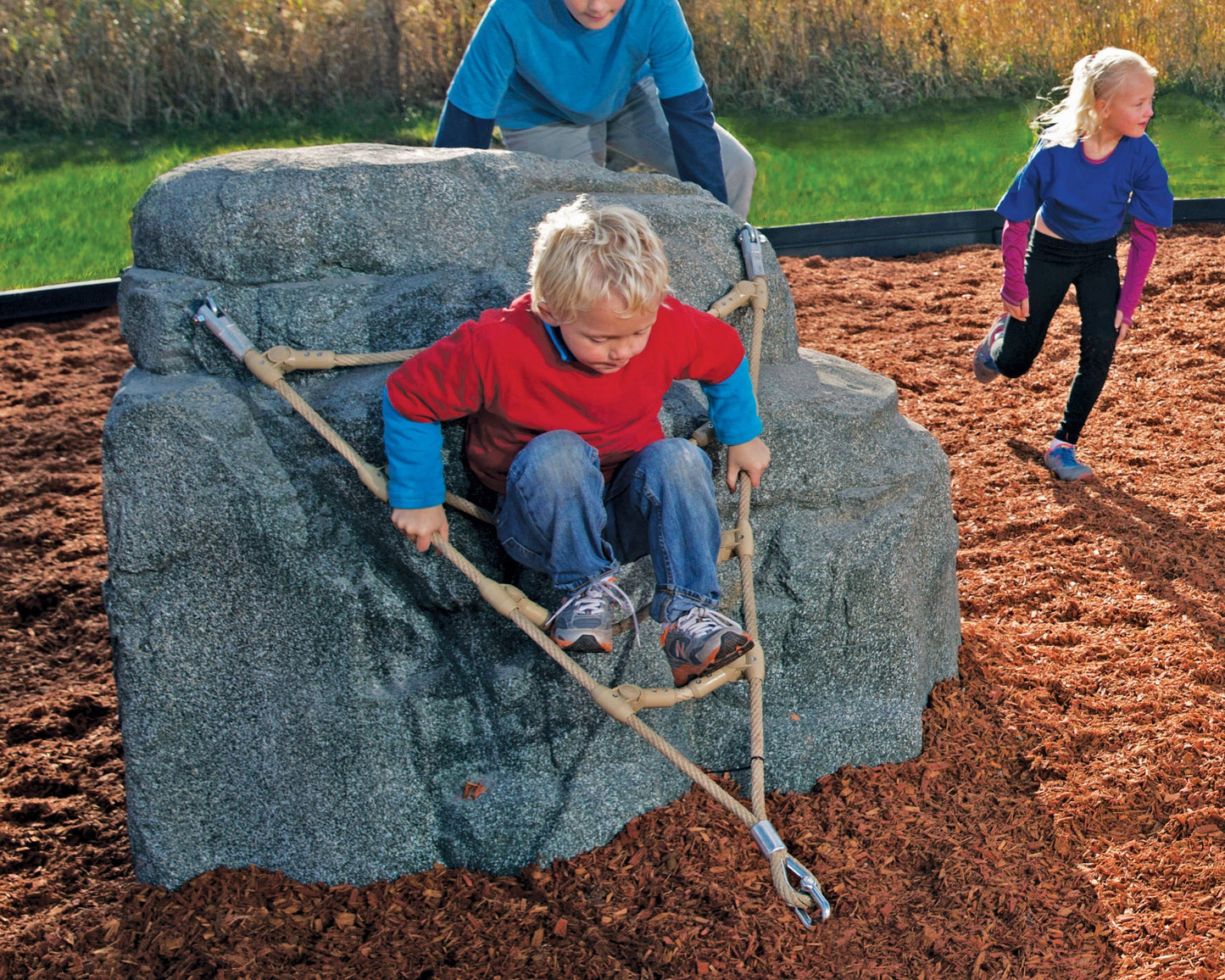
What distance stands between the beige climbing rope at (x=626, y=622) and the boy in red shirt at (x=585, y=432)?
0.05m

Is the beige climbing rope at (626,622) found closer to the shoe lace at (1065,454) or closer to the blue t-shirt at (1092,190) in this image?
the blue t-shirt at (1092,190)

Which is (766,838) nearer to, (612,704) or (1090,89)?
(612,704)

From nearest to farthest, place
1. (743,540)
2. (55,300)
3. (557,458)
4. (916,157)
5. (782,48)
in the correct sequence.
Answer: (557,458) < (743,540) < (55,300) < (916,157) < (782,48)

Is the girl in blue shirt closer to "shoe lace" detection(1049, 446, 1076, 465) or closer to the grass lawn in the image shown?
"shoe lace" detection(1049, 446, 1076, 465)

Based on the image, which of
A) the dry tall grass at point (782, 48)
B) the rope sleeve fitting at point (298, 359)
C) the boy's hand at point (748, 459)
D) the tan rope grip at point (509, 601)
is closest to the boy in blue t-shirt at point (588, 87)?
the rope sleeve fitting at point (298, 359)

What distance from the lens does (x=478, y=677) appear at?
2.65 m

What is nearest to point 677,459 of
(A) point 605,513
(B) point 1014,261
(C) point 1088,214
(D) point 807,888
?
(A) point 605,513

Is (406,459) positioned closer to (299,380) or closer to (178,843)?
(299,380)

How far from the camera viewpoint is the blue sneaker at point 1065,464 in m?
4.50

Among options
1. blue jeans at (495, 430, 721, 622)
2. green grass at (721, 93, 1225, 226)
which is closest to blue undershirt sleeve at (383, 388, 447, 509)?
blue jeans at (495, 430, 721, 622)

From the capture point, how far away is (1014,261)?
427cm

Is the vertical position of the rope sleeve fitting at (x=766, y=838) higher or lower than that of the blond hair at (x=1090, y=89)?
lower

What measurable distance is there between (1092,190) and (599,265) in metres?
2.66

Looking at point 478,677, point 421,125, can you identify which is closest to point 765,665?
point 478,677
